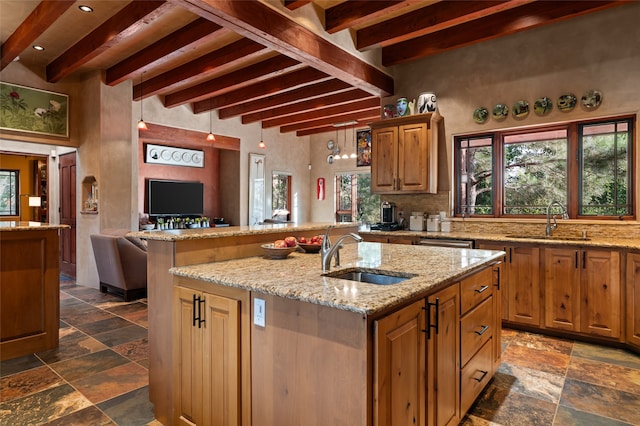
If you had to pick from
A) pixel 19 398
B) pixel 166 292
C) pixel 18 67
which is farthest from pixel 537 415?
pixel 18 67

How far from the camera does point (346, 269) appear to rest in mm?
2041

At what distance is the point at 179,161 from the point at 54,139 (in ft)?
8.28

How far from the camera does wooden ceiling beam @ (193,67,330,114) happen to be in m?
5.21

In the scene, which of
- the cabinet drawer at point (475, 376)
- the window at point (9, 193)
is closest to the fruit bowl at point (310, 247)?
the cabinet drawer at point (475, 376)

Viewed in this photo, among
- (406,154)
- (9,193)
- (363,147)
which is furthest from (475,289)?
(9,193)

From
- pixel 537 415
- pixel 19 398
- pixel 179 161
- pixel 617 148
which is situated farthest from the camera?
pixel 179 161

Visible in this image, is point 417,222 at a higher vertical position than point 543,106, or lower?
lower

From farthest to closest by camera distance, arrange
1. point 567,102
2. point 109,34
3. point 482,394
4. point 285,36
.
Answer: point 109,34 → point 567,102 → point 285,36 → point 482,394

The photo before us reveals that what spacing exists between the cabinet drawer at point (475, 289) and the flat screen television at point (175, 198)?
664cm

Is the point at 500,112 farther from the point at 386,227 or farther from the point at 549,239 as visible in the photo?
the point at 386,227

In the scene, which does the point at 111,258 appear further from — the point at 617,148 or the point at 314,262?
the point at 617,148

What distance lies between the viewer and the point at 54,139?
550 centimetres

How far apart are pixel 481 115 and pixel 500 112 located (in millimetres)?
209

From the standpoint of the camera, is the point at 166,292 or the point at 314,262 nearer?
the point at 166,292
